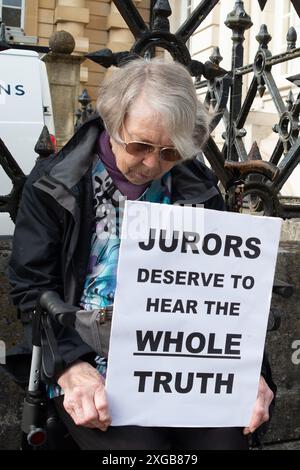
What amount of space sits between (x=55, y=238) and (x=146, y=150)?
0.37 metres

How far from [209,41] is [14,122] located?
6.92m

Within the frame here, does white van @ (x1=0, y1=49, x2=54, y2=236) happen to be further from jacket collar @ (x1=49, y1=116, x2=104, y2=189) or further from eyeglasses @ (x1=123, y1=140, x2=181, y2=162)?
eyeglasses @ (x1=123, y1=140, x2=181, y2=162)

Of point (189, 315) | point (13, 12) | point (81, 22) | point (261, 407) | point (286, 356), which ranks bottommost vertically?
point (286, 356)

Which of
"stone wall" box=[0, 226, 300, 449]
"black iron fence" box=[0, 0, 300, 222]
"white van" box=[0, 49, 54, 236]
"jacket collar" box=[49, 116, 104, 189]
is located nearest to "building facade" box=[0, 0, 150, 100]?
"white van" box=[0, 49, 54, 236]

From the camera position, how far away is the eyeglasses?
2.09 meters

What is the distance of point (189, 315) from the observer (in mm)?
1951

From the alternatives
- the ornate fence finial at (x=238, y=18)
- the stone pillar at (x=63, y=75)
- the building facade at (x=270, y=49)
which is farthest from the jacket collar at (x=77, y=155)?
the stone pillar at (x=63, y=75)

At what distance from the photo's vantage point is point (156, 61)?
2172 millimetres

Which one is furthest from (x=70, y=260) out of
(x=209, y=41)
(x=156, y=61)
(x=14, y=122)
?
(x=209, y=41)

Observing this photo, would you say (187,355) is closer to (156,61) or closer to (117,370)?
(117,370)

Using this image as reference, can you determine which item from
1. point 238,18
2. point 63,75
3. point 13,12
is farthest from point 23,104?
point 13,12

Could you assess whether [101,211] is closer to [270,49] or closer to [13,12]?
[270,49]

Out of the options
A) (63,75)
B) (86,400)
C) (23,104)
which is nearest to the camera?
(86,400)

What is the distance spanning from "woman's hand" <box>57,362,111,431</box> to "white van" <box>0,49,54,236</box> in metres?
4.32
